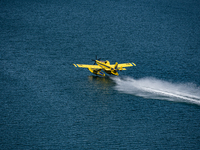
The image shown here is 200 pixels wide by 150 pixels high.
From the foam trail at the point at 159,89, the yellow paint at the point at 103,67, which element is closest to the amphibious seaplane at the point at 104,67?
the yellow paint at the point at 103,67

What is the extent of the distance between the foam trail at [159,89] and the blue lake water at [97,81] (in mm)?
282

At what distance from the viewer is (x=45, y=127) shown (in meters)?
66.9

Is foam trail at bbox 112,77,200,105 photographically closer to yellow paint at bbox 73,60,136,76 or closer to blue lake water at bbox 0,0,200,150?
blue lake water at bbox 0,0,200,150

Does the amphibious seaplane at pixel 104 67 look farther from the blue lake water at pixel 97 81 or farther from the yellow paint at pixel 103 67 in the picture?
the blue lake water at pixel 97 81

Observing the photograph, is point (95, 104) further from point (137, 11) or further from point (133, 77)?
point (137, 11)

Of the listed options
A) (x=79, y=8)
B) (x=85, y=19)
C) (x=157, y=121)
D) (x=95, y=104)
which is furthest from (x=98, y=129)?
(x=79, y=8)

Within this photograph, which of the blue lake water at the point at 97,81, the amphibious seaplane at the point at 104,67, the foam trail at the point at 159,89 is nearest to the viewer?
the blue lake water at the point at 97,81

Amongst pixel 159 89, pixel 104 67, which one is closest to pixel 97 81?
pixel 104 67

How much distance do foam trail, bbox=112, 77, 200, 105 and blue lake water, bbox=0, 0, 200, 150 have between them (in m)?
0.28

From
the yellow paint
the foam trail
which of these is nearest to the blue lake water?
the foam trail

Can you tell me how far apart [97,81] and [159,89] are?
20455 mm

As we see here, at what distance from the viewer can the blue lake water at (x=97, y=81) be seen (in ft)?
213

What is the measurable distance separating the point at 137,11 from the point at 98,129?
114794 millimetres

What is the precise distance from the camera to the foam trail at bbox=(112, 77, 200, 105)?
7600 cm
